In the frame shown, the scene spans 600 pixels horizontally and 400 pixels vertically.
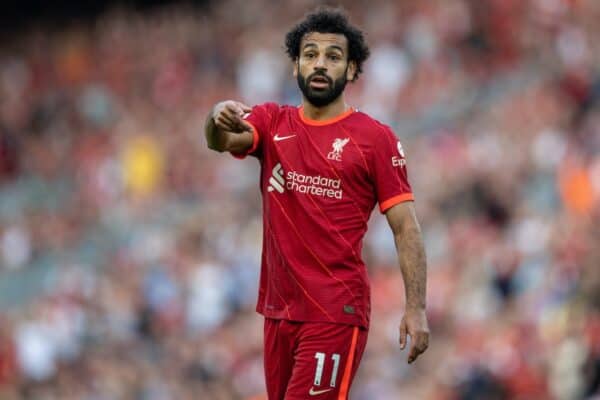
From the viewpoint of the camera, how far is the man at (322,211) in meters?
7.74

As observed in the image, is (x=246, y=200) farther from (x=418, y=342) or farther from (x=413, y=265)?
(x=418, y=342)

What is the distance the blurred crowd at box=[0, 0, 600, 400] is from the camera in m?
13.7

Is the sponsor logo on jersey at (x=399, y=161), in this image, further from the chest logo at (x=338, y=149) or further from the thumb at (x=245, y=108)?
the thumb at (x=245, y=108)

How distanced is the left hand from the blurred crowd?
4578 millimetres

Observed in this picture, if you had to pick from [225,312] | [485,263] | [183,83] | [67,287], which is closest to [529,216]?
[485,263]

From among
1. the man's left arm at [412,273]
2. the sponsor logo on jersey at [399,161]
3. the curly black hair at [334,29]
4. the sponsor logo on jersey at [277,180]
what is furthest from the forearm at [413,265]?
the curly black hair at [334,29]

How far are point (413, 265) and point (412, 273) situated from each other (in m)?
0.04

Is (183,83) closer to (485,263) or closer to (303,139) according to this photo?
(485,263)

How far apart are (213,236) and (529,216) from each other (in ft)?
15.1

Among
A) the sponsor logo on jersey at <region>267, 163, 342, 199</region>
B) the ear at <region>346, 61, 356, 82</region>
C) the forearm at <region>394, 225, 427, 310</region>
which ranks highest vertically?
the ear at <region>346, 61, 356, 82</region>

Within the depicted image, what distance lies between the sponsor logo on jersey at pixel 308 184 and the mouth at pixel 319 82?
0.44 metres

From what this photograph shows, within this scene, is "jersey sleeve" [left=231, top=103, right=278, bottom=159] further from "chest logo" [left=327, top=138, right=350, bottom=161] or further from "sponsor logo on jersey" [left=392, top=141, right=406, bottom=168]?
"sponsor logo on jersey" [left=392, top=141, right=406, bottom=168]

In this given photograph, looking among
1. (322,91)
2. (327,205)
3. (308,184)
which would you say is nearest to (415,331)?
(327,205)

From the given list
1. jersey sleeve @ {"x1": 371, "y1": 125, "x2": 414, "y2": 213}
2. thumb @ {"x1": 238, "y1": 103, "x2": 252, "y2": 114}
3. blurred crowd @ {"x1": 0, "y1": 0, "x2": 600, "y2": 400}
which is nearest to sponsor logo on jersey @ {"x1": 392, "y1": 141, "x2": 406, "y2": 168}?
jersey sleeve @ {"x1": 371, "y1": 125, "x2": 414, "y2": 213}
